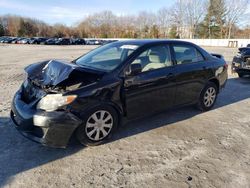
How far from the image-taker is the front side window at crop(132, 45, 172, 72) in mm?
4039

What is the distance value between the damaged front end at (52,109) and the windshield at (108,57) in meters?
0.43

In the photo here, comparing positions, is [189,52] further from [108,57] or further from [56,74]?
[56,74]

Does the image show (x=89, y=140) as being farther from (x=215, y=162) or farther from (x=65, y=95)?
(x=215, y=162)

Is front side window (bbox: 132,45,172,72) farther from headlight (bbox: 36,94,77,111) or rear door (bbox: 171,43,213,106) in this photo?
Answer: headlight (bbox: 36,94,77,111)

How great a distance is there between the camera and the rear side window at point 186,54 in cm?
457

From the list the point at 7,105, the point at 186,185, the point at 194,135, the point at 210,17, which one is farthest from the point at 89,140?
the point at 210,17

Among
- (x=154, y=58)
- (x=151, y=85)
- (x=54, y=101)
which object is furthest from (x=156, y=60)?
(x=54, y=101)

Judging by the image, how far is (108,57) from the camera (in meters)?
4.33

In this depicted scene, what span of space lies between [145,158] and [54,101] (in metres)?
1.47

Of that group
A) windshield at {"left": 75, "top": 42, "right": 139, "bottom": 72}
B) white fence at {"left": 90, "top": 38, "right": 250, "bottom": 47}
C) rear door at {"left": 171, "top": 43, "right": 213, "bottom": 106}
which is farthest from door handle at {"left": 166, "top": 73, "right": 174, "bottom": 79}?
white fence at {"left": 90, "top": 38, "right": 250, "bottom": 47}

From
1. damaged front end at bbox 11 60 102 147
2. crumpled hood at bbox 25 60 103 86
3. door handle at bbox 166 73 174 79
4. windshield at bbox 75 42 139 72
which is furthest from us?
door handle at bbox 166 73 174 79

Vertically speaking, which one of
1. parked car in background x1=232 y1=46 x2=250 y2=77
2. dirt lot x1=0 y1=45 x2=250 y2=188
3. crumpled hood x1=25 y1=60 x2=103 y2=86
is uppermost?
crumpled hood x1=25 y1=60 x2=103 y2=86

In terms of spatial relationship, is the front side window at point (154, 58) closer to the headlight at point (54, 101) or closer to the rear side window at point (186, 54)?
the rear side window at point (186, 54)

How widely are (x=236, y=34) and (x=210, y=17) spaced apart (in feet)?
26.1
